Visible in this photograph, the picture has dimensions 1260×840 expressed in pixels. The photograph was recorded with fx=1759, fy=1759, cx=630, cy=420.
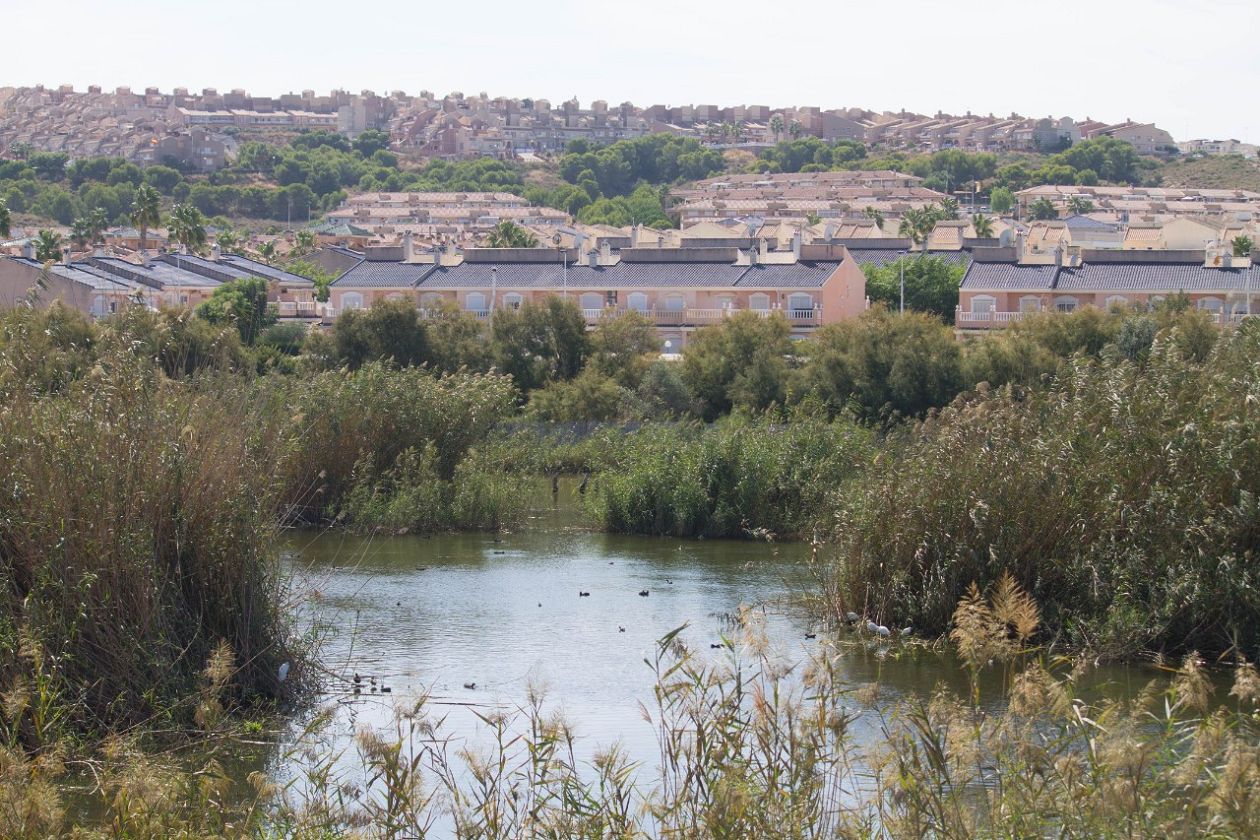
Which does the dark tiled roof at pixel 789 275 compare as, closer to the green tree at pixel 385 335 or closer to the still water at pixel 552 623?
the green tree at pixel 385 335

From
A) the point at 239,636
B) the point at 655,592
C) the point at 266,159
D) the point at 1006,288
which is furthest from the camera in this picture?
the point at 266,159

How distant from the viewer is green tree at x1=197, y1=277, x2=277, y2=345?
45.6 meters

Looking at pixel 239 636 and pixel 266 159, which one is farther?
pixel 266 159

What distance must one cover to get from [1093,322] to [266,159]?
14193 centimetres

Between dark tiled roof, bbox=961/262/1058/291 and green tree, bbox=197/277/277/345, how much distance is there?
21.4 m

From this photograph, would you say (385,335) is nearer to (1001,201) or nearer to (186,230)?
(186,230)

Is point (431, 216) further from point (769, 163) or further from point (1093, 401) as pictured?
point (1093, 401)

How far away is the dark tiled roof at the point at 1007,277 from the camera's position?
53438mm

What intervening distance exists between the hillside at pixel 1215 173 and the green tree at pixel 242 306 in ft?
414

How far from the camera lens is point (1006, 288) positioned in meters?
53.8

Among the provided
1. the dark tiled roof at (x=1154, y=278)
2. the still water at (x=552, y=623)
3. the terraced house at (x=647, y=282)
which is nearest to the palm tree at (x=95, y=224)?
the terraced house at (x=647, y=282)

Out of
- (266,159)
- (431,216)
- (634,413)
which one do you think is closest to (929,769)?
(634,413)

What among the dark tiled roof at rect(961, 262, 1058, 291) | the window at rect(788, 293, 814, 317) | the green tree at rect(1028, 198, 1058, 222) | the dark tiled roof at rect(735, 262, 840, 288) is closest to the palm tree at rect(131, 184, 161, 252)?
the dark tiled roof at rect(735, 262, 840, 288)

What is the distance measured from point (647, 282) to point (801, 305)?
5.13 meters
